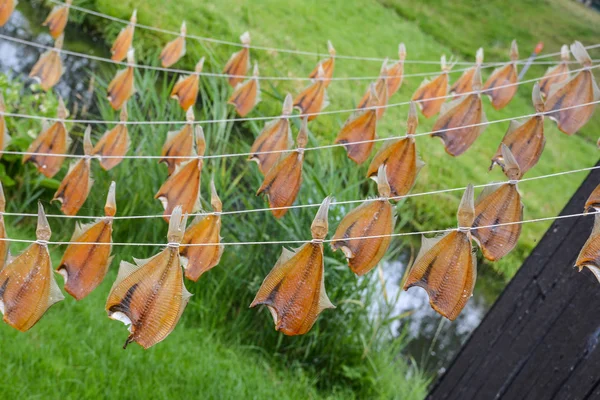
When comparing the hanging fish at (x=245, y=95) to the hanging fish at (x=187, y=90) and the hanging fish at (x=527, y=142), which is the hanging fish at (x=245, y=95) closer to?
the hanging fish at (x=187, y=90)

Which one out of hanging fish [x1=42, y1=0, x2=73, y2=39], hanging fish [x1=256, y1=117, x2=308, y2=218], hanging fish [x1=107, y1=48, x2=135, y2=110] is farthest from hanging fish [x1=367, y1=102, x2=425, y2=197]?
hanging fish [x1=42, y1=0, x2=73, y2=39]

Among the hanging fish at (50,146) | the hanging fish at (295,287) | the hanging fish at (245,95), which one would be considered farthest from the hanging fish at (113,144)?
the hanging fish at (295,287)

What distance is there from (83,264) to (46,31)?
6.02 m

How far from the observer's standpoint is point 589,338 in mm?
1713

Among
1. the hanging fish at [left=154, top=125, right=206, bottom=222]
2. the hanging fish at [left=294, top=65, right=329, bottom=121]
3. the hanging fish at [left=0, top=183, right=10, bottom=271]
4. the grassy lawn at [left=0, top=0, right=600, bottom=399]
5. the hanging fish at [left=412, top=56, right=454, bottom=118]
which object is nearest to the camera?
the hanging fish at [left=0, top=183, right=10, bottom=271]

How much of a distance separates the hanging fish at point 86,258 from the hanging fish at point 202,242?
5.5 inches

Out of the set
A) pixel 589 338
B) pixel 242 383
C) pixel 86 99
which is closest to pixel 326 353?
pixel 242 383

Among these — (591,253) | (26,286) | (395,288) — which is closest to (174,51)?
(26,286)

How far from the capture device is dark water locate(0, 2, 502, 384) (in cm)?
401

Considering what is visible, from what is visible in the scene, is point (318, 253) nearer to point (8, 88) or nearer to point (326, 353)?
point (326, 353)

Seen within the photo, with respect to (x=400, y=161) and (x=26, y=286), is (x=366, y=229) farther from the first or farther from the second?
(x=26, y=286)

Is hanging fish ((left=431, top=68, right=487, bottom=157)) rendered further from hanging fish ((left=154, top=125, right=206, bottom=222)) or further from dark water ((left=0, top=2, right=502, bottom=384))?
dark water ((left=0, top=2, right=502, bottom=384))

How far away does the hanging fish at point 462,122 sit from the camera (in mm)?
1547

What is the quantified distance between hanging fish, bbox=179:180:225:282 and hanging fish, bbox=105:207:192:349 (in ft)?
Answer: 0.84
